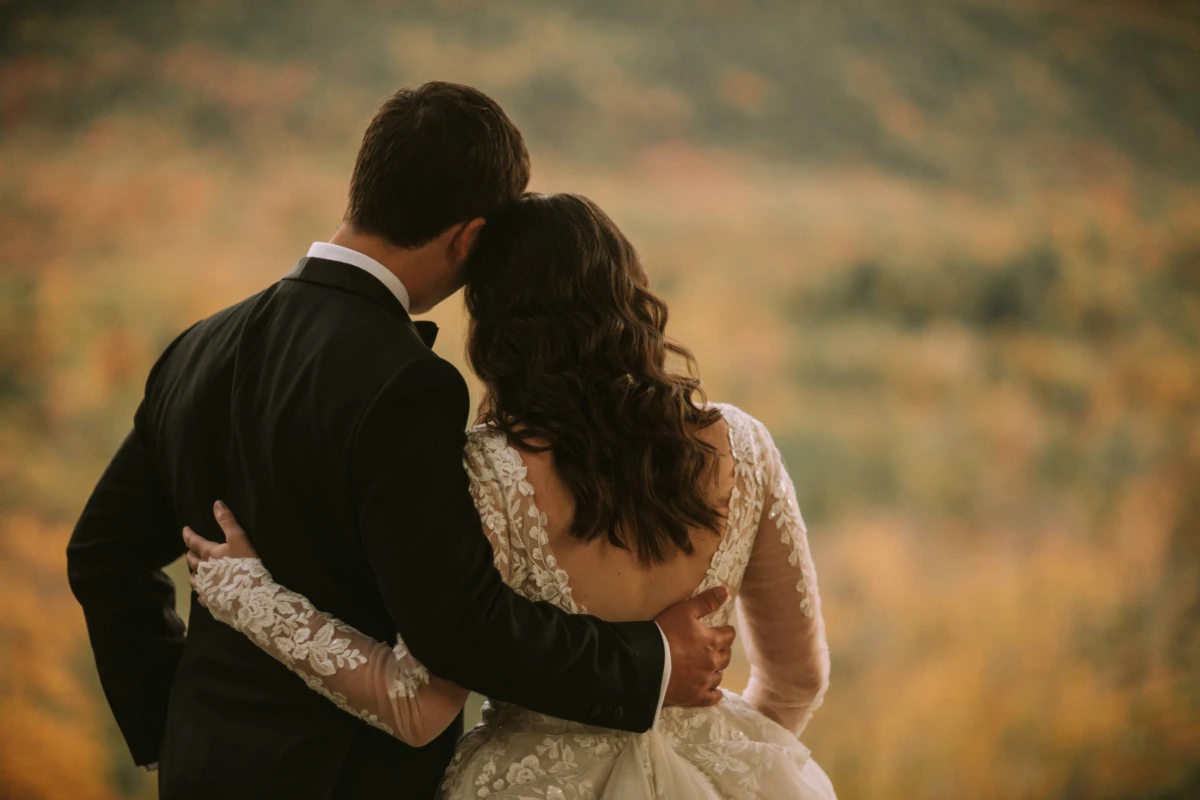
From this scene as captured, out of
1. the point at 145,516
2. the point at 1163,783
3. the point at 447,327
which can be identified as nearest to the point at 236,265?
the point at 447,327

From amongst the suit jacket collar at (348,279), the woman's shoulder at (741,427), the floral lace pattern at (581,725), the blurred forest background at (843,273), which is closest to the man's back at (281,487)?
the suit jacket collar at (348,279)

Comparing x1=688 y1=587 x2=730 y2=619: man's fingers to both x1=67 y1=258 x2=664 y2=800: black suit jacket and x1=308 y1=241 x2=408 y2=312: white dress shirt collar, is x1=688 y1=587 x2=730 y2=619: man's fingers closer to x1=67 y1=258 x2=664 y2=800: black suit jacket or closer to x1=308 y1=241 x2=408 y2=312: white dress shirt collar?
x1=67 y1=258 x2=664 y2=800: black suit jacket

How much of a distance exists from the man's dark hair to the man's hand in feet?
2.14

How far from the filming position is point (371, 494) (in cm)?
124

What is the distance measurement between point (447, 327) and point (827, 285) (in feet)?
4.30

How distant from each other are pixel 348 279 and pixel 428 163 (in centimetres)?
19

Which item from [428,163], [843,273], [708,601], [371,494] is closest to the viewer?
[371,494]

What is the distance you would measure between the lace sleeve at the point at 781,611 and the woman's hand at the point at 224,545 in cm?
77

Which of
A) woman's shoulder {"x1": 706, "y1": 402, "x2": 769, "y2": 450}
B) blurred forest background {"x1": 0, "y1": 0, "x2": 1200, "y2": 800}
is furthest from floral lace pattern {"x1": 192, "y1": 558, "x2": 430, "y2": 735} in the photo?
blurred forest background {"x1": 0, "y1": 0, "x2": 1200, "y2": 800}

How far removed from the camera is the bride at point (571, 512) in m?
1.33

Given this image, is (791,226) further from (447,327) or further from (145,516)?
(145,516)

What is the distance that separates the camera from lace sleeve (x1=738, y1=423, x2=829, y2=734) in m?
1.57

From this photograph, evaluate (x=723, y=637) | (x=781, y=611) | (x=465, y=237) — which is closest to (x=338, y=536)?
(x=465, y=237)

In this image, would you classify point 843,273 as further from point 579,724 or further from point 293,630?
point 293,630
